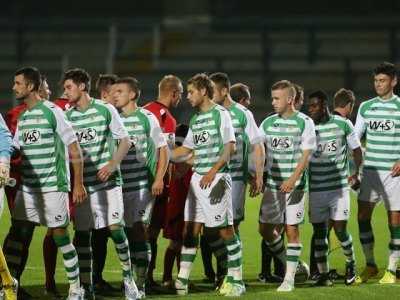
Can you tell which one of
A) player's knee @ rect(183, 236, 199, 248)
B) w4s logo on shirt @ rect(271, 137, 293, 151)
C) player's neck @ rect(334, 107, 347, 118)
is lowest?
player's knee @ rect(183, 236, 199, 248)

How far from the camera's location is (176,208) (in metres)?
10.2

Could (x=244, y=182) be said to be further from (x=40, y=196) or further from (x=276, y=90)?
(x=40, y=196)

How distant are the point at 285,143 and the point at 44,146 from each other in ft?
6.90

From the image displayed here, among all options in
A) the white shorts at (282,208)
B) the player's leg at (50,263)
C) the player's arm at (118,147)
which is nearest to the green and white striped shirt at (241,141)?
the white shorts at (282,208)

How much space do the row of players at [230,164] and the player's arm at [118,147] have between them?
10 millimetres

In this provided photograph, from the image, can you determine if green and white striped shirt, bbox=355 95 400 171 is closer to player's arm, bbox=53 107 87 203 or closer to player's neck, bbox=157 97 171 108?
player's neck, bbox=157 97 171 108

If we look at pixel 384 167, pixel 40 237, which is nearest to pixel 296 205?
pixel 384 167

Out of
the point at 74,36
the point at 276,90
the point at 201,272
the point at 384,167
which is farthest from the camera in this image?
→ the point at 74,36

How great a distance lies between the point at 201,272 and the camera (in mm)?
11188

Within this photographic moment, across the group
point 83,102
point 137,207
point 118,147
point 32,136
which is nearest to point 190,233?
point 137,207

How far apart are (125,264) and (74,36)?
19.8 m

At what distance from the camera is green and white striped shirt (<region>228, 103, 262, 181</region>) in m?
9.94

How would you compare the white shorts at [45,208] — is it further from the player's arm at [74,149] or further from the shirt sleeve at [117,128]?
the shirt sleeve at [117,128]

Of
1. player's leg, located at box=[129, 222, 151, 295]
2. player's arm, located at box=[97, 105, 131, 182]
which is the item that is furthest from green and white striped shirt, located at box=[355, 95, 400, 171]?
player's arm, located at box=[97, 105, 131, 182]
